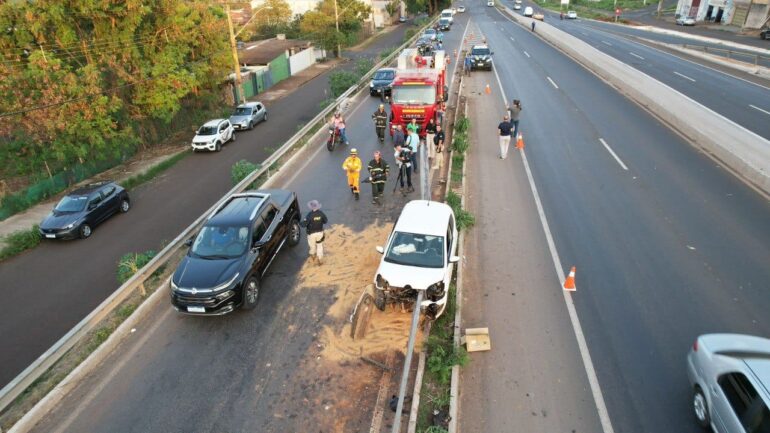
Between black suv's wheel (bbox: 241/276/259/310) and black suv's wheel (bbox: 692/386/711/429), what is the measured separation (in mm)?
8263

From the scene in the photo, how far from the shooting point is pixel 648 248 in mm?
11633

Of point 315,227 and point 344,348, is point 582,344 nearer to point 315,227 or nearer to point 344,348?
point 344,348

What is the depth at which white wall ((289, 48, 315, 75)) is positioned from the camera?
49.1m

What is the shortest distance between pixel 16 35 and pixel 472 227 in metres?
22.8

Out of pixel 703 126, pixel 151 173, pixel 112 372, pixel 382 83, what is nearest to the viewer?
pixel 112 372

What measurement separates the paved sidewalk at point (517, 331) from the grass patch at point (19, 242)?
15.8m

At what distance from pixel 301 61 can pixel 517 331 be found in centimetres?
4816

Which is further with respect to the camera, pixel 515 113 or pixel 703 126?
pixel 703 126

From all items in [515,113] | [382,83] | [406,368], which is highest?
[515,113]

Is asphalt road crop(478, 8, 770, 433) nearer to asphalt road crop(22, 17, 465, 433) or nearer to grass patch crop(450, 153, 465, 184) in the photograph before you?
grass patch crop(450, 153, 465, 184)

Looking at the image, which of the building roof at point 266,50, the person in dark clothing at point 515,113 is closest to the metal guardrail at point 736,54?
the person in dark clothing at point 515,113

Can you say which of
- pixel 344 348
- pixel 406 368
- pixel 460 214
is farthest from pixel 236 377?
pixel 460 214

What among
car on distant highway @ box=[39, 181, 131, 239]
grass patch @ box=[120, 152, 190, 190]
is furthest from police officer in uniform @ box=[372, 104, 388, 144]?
grass patch @ box=[120, 152, 190, 190]

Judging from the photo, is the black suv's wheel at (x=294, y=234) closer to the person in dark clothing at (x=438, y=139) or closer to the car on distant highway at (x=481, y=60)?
the person in dark clothing at (x=438, y=139)
